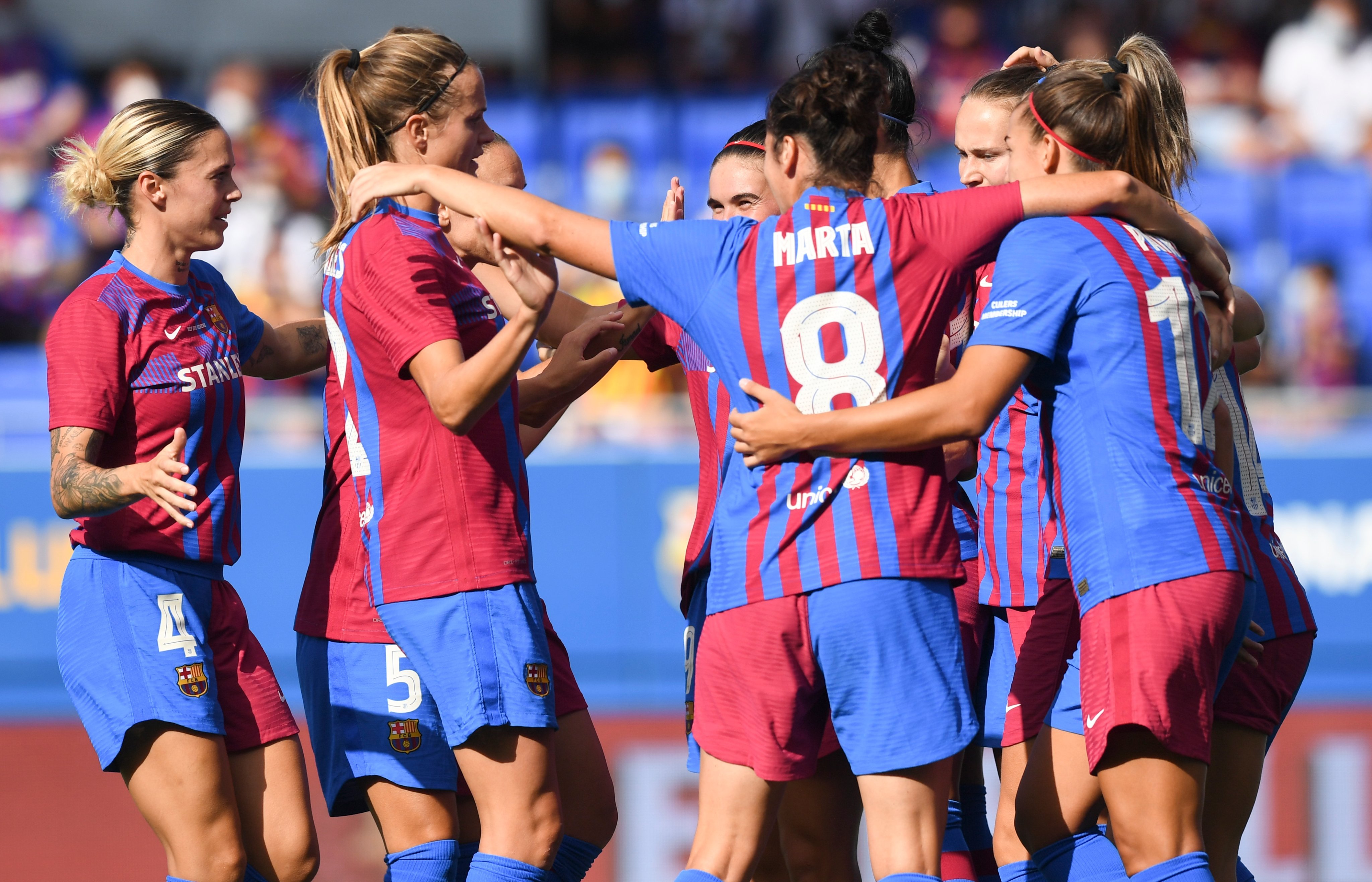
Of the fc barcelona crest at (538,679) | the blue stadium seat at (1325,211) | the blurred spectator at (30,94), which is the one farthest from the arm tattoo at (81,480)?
the blue stadium seat at (1325,211)

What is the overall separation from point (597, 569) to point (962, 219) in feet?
17.5

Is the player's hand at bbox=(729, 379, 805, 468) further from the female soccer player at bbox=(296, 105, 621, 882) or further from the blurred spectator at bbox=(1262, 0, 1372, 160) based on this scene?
the blurred spectator at bbox=(1262, 0, 1372, 160)

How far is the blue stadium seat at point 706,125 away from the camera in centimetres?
1258

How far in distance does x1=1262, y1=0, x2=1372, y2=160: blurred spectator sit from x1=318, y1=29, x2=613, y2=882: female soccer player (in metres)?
10.7

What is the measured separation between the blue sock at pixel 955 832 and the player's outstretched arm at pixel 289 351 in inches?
84.7

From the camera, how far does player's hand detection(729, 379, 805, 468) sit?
283 centimetres

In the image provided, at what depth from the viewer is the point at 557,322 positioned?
422 centimetres

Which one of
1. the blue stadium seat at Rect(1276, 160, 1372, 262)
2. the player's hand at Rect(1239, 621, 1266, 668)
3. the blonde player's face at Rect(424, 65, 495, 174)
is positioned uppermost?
the blue stadium seat at Rect(1276, 160, 1372, 262)

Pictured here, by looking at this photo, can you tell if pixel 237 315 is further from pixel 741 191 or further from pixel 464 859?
pixel 464 859

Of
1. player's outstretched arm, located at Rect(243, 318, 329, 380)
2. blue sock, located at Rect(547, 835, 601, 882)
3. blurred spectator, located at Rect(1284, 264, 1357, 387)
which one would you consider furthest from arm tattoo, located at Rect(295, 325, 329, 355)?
blurred spectator, located at Rect(1284, 264, 1357, 387)

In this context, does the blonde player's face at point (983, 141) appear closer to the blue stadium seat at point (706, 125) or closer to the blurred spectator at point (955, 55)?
the blue stadium seat at point (706, 125)

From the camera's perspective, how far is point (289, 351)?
4.08 meters

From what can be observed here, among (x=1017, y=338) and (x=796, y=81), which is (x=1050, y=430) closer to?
(x=1017, y=338)

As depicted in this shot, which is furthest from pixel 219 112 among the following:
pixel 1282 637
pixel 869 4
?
pixel 1282 637
